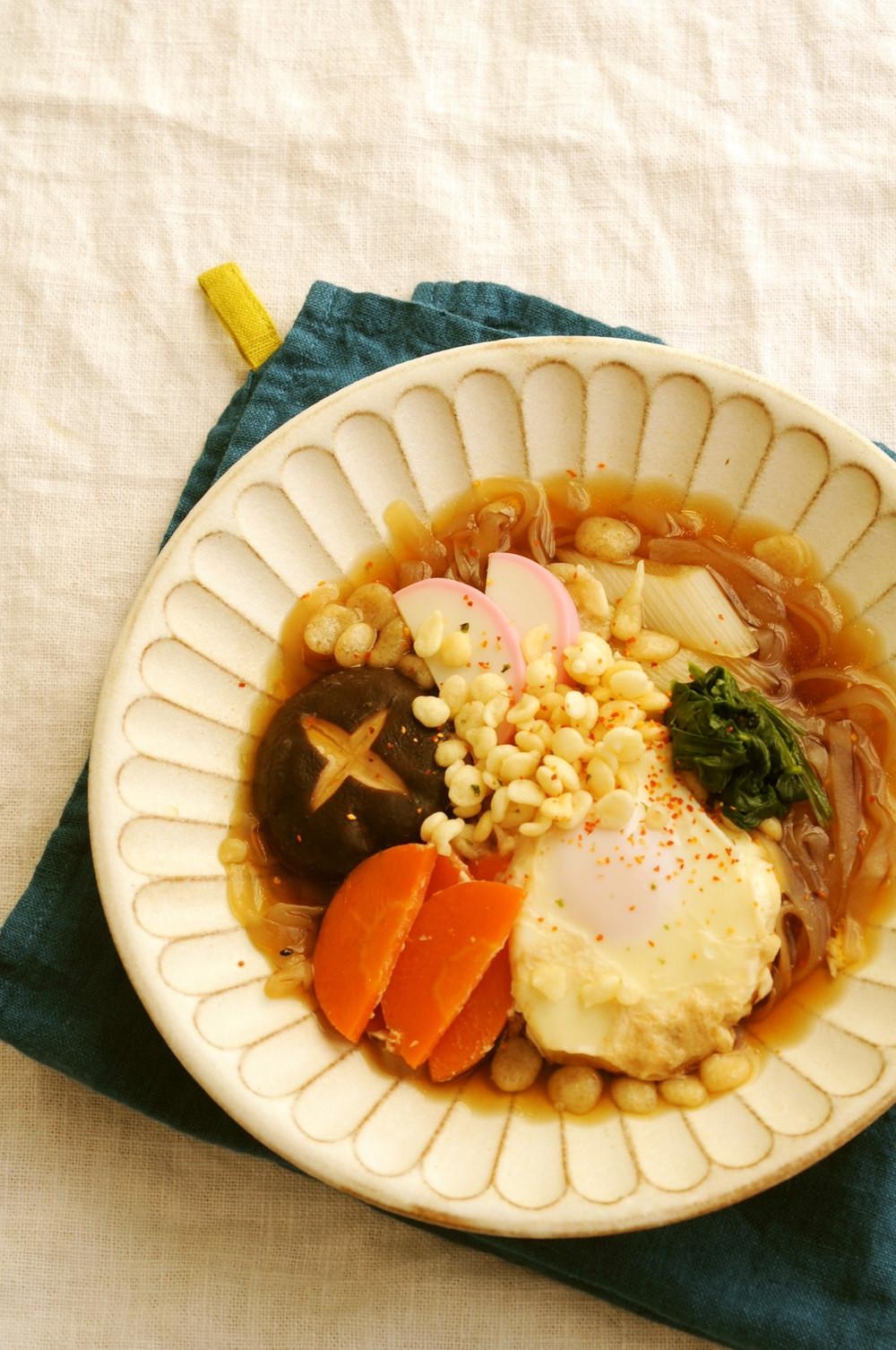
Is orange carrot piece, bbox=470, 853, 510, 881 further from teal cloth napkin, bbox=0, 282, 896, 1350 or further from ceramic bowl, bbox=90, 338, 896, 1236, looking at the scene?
teal cloth napkin, bbox=0, 282, 896, 1350

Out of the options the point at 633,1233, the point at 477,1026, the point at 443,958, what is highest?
the point at 443,958

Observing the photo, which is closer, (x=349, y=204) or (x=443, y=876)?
(x=443, y=876)

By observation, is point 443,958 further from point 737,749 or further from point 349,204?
point 349,204

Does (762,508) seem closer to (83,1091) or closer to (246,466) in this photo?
(246,466)

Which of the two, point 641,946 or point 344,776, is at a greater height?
point 641,946

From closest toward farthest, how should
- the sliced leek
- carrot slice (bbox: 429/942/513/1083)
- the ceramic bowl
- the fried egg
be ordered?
the ceramic bowl, the fried egg, carrot slice (bbox: 429/942/513/1083), the sliced leek

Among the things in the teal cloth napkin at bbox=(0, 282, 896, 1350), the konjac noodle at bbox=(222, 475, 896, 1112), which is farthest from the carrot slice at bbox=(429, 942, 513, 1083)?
the teal cloth napkin at bbox=(0, 282, 896, 1350)

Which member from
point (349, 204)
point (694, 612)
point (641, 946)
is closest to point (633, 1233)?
point (641, 946)
